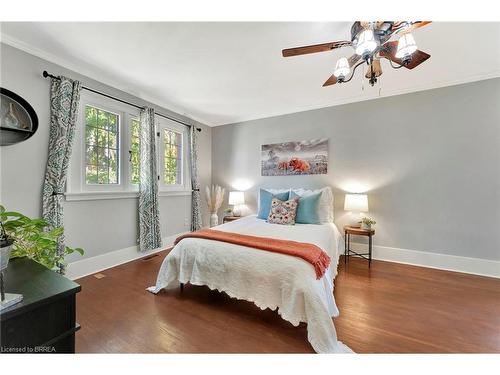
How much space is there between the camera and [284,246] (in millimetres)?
1801


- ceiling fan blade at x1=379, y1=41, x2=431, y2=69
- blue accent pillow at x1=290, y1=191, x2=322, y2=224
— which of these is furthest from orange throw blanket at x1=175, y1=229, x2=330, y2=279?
ceiling fan blade at x1=379, y1=41, x2=431, y2=69

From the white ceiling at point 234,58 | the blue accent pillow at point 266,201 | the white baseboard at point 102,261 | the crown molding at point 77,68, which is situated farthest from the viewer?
the blue accent pillow at point 266,201

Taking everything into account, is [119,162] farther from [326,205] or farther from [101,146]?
[326,205]

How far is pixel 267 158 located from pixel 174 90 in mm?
1911

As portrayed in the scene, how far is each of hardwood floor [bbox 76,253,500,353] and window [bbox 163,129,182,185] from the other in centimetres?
177

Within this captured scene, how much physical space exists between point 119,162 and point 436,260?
178 inches

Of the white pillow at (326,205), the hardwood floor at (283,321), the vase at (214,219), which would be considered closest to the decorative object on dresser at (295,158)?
the white pillow at (326,205)

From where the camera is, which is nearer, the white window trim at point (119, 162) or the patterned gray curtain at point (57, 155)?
the patterned gray curtain at point (57, 155)

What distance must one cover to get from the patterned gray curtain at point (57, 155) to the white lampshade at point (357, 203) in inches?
139

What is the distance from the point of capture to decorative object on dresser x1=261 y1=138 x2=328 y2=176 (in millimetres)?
3504

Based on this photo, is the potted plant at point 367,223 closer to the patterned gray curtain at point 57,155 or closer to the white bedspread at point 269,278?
the white bedspread at point 269,278

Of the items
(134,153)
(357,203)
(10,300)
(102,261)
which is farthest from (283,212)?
(10,300)

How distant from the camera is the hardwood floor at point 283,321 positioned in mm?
1447

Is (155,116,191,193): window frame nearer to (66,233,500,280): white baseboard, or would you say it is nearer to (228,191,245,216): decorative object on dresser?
(228,191,245,216): decorative object on dresser
